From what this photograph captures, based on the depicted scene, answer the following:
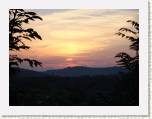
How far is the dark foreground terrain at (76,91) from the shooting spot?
51.2ft

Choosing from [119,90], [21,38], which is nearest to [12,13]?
[21,38]

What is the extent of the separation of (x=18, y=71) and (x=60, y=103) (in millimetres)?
477

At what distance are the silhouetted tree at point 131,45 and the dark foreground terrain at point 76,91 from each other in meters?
0.10

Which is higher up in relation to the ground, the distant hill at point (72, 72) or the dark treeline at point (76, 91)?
the distant hill at point (72, 72)

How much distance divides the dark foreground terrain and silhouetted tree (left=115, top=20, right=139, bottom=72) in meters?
0.10

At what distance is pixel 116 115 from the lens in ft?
51.2

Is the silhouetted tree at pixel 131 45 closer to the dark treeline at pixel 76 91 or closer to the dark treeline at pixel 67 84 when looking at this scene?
the dark treeline at pixel 67 84

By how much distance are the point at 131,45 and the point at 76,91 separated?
0.65m

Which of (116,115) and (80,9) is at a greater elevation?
(80,9)

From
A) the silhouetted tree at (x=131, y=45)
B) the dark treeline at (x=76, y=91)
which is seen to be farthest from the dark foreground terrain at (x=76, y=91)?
the silhouetted tree at (x=131, y=45)

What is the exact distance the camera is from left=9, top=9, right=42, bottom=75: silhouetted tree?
15594 mm

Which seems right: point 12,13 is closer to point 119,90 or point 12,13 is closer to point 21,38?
point 21,38

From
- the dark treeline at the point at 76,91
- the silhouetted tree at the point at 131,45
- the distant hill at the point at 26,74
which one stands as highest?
the silhouetted tree at the point at 131,45

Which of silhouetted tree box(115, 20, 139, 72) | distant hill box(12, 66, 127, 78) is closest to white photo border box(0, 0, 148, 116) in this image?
silhouetted tree box(115, 20, 139, 72)
